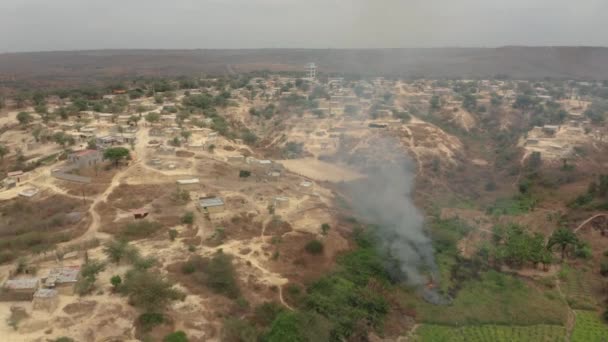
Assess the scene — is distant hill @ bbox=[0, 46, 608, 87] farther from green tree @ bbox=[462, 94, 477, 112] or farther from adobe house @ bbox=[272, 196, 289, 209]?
adobe house @ bbox=[272, 196, 289, 209]

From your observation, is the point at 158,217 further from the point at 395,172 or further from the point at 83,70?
the point at 83,70

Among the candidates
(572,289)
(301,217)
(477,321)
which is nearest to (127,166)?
(301,217)

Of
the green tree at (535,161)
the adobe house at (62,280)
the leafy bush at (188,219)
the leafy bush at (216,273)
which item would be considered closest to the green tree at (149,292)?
the leafy bush at (216,273)

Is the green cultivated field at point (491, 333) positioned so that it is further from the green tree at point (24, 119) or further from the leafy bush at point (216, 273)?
the green tree at point (24, 119)

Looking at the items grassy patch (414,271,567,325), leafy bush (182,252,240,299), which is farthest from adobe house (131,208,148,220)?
grassy patch (414,271,567,325)

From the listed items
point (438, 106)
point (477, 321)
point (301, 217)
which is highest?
point (438, 106)

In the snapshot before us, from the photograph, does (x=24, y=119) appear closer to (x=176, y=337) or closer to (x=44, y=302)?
(x=44, y=302)

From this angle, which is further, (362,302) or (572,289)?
(572,289)
